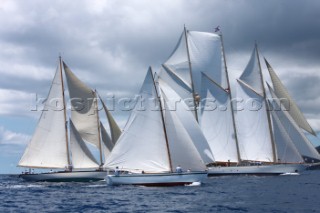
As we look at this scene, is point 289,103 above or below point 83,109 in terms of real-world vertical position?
below

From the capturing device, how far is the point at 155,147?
59.5 meters

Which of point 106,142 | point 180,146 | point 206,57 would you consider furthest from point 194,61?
point 180,146

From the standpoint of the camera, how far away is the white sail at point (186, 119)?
6147 centimetres

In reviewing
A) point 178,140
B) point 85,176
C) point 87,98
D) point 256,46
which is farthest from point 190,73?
point 178,140

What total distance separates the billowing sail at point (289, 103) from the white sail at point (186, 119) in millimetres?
27302

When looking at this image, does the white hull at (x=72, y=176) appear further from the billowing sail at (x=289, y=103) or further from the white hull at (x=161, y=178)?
the billowing sail at (x=289, y=103)

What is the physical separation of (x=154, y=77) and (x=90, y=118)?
23.5m

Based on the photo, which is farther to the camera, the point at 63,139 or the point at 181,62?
the point at 181,62

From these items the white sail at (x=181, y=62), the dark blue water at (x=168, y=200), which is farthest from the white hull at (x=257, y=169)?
the dark blue water at (x=168, y=200)

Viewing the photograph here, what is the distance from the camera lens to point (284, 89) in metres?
87.2

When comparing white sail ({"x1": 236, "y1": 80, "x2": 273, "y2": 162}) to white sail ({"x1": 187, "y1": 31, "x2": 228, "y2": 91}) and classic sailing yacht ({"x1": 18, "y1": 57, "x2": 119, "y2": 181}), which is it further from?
classic sailing yacht ({"x1": 18, "y1": 57, "x2": 119, "y2": 181})

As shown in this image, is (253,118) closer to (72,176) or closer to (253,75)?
(253,75)

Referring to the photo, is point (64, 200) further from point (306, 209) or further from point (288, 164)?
point (288, 164)

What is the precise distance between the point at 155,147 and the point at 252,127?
112ft
